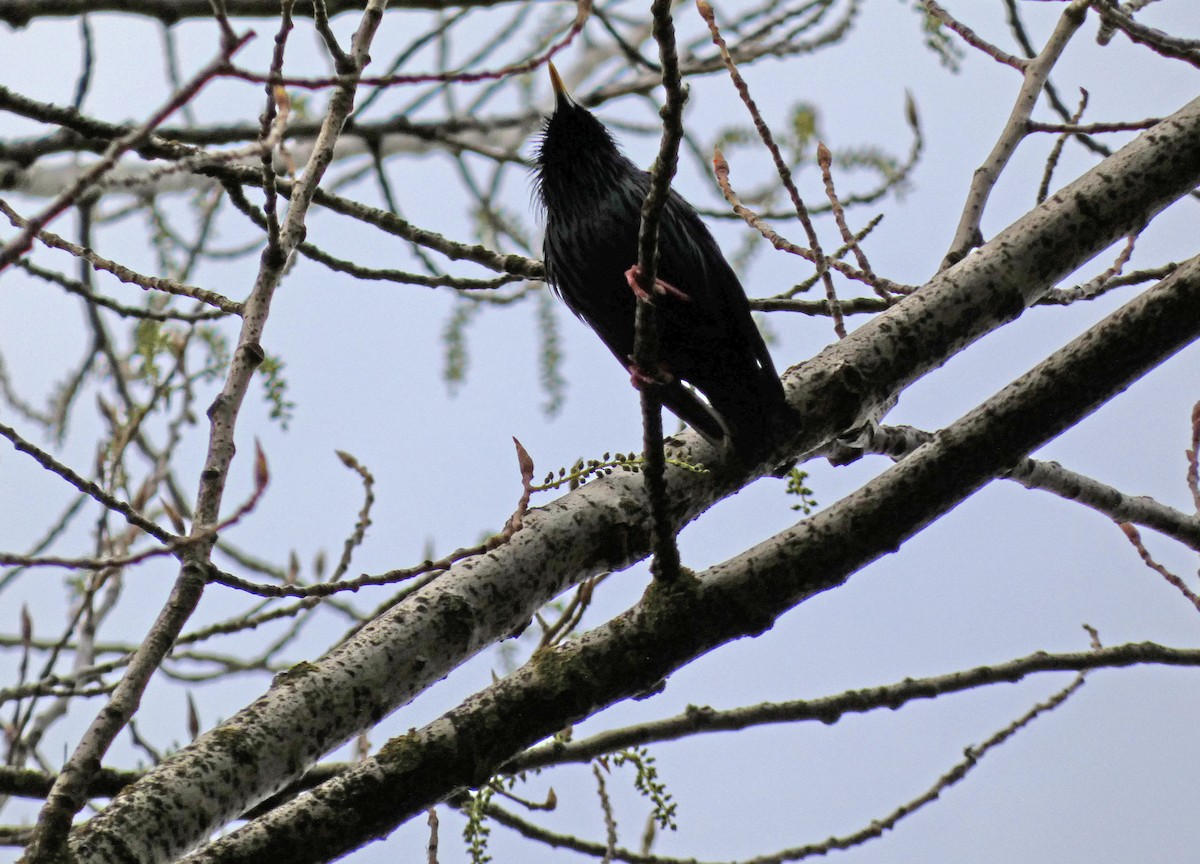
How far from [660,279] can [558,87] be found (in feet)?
2.61

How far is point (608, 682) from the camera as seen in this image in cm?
207

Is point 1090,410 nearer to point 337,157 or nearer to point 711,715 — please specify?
point 711,715

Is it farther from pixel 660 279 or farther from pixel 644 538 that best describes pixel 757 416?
pixel 660 279

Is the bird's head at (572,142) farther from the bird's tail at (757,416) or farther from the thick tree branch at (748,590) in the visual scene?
the thick tree branch at (748,590)

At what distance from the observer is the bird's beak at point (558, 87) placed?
3197mm

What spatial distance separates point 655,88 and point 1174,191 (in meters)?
2.21

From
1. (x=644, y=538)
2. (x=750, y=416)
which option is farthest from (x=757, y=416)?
(x=644, y=538)

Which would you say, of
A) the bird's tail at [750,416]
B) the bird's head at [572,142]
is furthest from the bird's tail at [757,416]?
the bird's head at [572,142]

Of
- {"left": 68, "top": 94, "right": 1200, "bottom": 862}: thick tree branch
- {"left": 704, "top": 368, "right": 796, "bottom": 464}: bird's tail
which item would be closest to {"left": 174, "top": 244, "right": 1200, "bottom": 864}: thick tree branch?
{"left": 68, "top": 94, "right": 1200, "bottom": 862}: thick tree branch

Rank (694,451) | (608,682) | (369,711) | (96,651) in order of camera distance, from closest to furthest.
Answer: (369,711)
(608,682)
(694,451)
(96,651)

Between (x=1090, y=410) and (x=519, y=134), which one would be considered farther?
(x=519, y=134)

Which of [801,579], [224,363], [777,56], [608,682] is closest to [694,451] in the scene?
[801,579]

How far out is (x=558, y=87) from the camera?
335cm

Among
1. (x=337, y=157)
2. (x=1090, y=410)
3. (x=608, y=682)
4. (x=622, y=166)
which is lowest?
(x=608, y=682)
